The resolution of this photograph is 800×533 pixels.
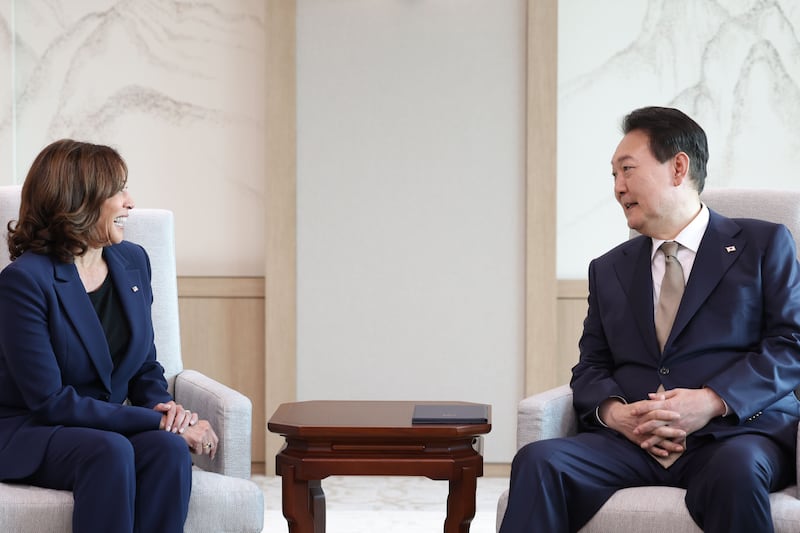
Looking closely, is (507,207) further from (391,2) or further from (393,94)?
(391,2)

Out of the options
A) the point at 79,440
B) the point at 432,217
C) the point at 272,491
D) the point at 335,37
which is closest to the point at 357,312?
the point at 432,217

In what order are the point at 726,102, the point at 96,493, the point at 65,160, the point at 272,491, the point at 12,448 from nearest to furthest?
the point at 96,493
the point at 12,448
the point at 65,160
the point at 272,491
the point at 726,102

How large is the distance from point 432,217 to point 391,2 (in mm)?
974

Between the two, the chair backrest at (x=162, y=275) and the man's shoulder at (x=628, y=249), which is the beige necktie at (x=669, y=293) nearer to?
the man's shoulder at (x=628, y=249)

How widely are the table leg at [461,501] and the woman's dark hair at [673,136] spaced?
1002 millimetres

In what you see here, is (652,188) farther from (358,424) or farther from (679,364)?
(358,424)

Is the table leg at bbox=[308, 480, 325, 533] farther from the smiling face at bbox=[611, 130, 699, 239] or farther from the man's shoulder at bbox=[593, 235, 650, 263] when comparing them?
the smiling face at bbox=[611, 130, 699, 239]

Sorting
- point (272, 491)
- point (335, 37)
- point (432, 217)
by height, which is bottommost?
point (272, 491)

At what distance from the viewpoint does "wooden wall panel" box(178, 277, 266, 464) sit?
4.71m

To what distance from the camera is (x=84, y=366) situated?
8.91 ft

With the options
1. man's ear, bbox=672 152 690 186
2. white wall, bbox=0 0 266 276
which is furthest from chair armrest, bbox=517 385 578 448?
white wall, bbox=0 0 266 276

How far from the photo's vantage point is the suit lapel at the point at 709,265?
2.71 meters

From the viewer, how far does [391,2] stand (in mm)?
4613

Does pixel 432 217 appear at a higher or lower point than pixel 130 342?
higher
